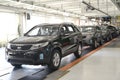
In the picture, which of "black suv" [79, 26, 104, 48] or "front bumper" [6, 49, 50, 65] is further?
"black suv" [79, 26, 104, 48]

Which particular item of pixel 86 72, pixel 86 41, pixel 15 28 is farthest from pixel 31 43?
pixel 15 28

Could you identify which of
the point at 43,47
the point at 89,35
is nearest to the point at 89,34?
the point at 89,35

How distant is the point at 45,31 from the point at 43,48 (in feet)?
4.72

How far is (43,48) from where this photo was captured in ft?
17.8

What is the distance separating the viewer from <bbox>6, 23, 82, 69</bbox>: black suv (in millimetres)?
5410

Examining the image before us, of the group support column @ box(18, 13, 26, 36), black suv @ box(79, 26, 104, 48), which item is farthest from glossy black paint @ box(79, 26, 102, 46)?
support column @ box(18, 13, 26, 36)

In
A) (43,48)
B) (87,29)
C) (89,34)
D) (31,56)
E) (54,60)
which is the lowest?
(54,60)

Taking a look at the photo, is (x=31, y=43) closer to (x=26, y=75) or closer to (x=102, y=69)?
(x=26, y=75)

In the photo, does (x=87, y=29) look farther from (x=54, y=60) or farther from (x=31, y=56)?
(x=31, y=56)

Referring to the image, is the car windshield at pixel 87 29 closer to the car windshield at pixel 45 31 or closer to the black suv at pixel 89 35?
the black suv at pixel 89 35

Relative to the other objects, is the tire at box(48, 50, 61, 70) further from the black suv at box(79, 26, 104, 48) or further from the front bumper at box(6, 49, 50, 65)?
the black suv at box(79, 26, 104, 48)

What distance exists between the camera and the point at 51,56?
5.67m

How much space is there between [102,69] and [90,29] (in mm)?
5918

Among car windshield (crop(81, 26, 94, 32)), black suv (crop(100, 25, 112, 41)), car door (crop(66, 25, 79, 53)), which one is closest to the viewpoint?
car door (crop(66, 25, 79, 53))
